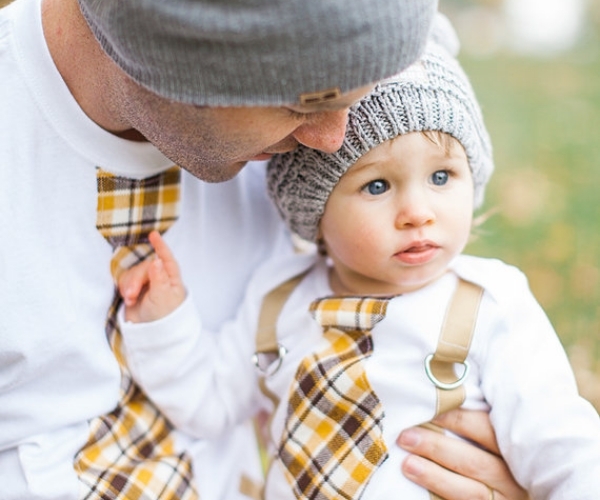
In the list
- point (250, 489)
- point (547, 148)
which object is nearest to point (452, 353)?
point (250, 489)

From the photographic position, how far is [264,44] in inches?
46.1

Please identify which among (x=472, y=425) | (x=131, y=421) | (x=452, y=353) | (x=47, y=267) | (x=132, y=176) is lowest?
(x=131, y=421)

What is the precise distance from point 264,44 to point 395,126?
0.41 meters

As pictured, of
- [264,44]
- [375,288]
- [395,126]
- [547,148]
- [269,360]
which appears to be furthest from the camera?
[547,148]

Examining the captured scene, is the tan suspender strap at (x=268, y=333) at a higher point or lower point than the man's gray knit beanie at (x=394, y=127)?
lower

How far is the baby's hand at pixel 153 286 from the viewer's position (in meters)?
1.70

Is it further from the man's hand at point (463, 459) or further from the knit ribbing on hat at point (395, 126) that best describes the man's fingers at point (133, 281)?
the man's hand at point (463, 459)

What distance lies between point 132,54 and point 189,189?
55 centimetres

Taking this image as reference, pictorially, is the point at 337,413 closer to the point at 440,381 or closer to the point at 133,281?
the point at 440,381

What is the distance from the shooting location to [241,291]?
1.94 m

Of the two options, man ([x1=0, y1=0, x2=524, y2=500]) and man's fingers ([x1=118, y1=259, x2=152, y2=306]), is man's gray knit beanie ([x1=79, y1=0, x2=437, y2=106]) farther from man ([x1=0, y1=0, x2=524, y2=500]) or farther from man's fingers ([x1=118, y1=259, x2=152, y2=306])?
man's fingers ([x1=118, y1=259, x2=152, y2=306])

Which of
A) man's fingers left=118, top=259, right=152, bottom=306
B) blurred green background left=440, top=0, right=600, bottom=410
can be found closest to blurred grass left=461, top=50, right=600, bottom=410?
blurred green background left=440, top=0, right=600, bottom=410

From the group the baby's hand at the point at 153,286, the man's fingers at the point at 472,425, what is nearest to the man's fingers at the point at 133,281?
the baby's hand at the point at 153,286

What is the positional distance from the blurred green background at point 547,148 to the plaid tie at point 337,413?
1.54 feet
